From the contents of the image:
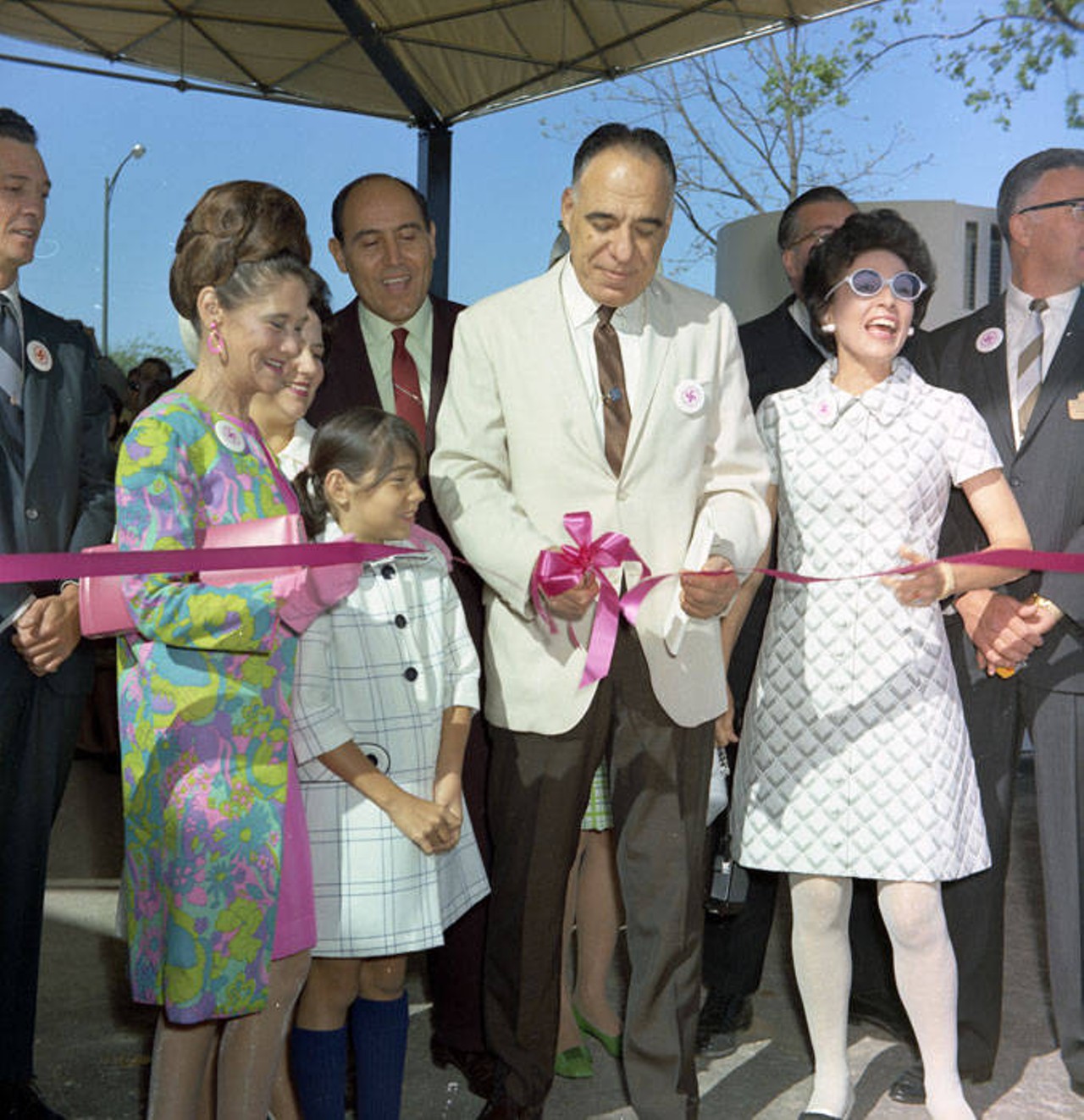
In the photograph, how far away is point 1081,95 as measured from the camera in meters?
3.56

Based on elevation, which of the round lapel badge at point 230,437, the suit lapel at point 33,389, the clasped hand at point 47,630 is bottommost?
the clasped hand at point 47,630

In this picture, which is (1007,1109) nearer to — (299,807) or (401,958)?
(401,958)

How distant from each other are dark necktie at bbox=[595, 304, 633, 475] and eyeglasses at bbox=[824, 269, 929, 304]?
0.56 metres

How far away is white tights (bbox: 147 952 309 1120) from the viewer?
2531 mm

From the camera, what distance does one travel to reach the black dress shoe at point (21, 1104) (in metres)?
3.18

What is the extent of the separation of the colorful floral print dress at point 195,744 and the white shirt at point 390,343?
3.04 feet

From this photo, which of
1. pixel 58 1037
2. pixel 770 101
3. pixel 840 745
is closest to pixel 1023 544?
pixel 840 745

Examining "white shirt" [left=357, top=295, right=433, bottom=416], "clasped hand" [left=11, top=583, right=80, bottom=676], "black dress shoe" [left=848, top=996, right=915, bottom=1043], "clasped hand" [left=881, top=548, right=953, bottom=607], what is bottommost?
"black dress shoe" [left=848, top=996, right=915, bottom=1043]

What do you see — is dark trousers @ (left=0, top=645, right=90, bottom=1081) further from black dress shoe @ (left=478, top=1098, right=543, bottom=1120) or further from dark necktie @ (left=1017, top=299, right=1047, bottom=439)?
dark necktie @ (left=1017, top=299, right=1047, bottom=439)

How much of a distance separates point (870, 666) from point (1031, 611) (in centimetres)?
50

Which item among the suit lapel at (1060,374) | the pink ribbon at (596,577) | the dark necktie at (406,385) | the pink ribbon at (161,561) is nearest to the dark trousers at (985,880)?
the suit lapel at (1060,374)

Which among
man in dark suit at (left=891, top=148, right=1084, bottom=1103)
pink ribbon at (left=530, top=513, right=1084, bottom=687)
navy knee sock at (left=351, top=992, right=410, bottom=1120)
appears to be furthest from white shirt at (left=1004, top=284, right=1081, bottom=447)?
navy knee sock at (left=351, top=992, right=410, bottom=1120)

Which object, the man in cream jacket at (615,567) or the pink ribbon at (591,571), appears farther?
the man in cream jacket at (615,567)

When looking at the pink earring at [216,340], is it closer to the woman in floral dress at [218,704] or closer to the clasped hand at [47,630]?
the woman in floral dress at [218,704]
